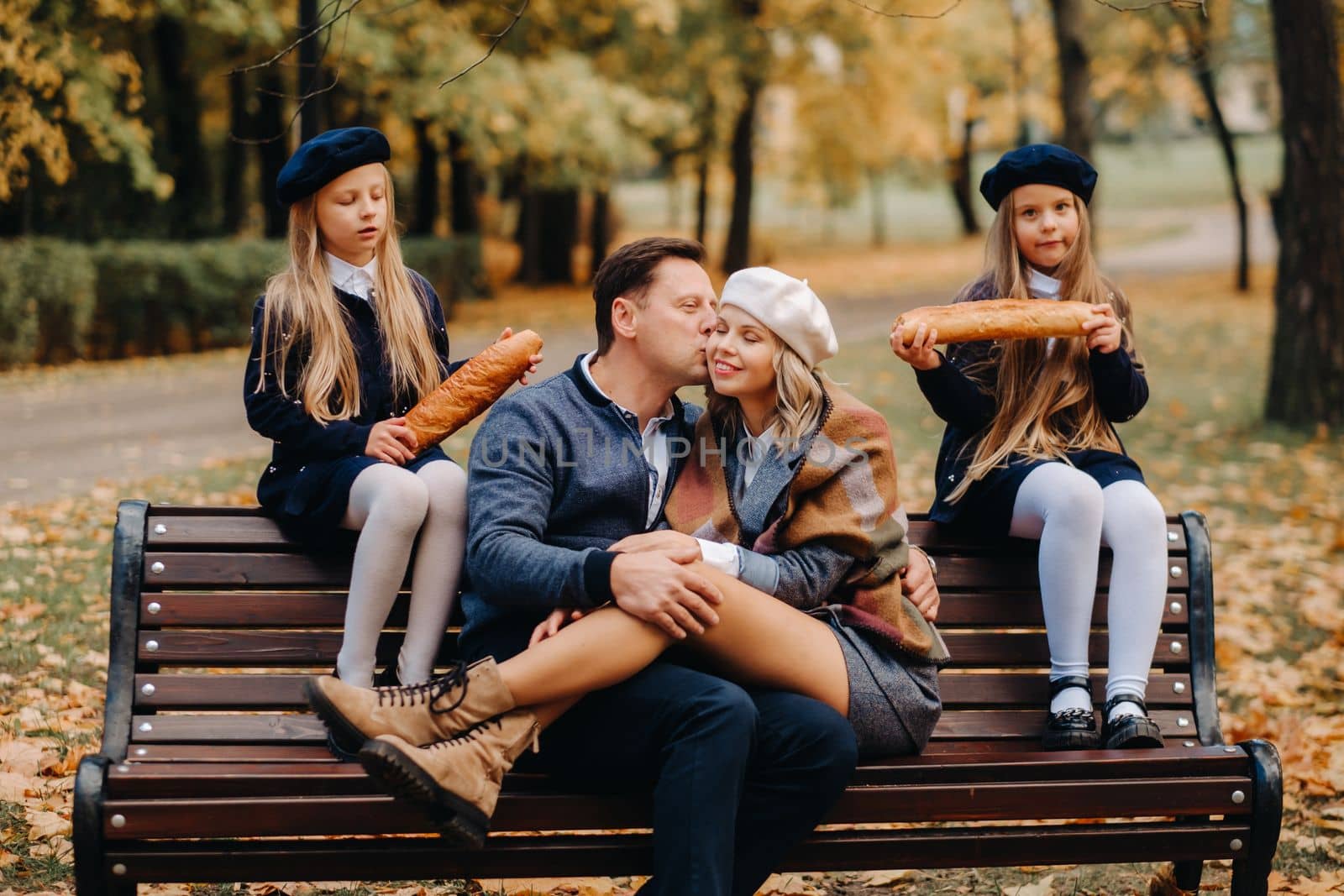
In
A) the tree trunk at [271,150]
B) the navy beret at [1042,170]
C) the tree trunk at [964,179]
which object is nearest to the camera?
the navy beret at [1042,170]

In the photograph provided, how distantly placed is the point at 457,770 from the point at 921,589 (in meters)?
1.31

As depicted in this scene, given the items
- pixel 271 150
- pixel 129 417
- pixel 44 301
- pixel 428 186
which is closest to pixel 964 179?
pixel 428 186

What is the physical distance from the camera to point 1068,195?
3.97m

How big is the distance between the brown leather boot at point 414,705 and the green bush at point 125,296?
37.3 ft

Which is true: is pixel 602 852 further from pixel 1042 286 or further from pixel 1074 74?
pixel 1074 74

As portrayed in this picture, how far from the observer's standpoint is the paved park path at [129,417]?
9.23 metres

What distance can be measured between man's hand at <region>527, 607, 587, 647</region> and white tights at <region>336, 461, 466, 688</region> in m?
0.42

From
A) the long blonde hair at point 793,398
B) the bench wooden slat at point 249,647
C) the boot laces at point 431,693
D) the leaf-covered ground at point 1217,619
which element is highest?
the long blonde hair at point 793,398

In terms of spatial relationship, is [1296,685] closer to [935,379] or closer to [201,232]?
[935,379]

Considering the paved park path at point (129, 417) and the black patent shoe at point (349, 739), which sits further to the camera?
the paved park path at point (129, 417)

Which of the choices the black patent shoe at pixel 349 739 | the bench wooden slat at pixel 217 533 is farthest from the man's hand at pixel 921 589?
the bench wooden slat at pixel 217 533

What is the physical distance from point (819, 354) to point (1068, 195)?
3.30ft

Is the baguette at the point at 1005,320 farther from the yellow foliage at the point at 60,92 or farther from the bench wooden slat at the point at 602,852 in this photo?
the yellow foliage at the point at 60,92

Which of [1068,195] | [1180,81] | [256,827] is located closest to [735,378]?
[1068,195]
